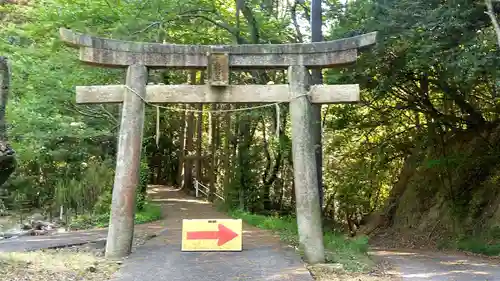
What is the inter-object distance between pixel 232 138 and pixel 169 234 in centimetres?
854

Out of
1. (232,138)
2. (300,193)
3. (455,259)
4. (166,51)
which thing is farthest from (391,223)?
(166,51)

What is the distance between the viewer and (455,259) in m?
11.0

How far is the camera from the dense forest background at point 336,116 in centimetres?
1134

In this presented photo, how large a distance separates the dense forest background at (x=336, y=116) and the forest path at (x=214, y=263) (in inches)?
110

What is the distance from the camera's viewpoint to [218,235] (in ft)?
29.2

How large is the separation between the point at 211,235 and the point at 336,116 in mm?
10640

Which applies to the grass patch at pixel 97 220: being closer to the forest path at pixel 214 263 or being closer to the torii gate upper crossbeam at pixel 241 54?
the forest path at pixel 214 263

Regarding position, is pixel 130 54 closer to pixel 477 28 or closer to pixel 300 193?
pixel 300 193

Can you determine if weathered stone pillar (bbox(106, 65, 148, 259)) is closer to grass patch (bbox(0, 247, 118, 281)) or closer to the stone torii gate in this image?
the stone torii gate

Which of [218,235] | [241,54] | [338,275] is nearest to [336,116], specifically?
[241,54]

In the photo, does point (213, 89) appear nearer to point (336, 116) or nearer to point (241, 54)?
point (241, 54)

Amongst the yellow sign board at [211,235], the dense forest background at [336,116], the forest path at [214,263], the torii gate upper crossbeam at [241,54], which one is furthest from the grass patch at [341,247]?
the torii gate upper crossbeam at [241,54]

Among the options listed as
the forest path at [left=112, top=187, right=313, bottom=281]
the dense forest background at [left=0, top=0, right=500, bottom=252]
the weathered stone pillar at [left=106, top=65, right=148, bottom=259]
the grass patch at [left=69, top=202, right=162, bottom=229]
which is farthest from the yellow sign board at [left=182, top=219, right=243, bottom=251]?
the grass patch at [left=69, top=202, right=162, bottom=229]

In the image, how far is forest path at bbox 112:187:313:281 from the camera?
6945 mm
